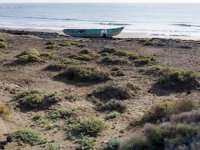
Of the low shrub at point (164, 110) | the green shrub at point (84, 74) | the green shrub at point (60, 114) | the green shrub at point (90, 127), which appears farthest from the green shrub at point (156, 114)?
the green shrub at point (84, 74)

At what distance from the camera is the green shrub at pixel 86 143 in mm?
9672

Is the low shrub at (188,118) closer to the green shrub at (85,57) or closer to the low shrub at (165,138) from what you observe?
the low shrub at (165,138)

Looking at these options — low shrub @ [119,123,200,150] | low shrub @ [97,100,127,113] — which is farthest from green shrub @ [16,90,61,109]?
low shrub @ [119,123,200,150]

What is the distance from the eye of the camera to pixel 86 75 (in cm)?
1741

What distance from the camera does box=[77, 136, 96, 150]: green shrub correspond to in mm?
9672

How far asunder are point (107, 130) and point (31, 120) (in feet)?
7.51

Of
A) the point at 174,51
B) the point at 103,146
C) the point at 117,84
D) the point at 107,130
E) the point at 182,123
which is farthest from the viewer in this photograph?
the point at 174,51

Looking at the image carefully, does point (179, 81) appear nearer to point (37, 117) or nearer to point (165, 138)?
point (37, 117)

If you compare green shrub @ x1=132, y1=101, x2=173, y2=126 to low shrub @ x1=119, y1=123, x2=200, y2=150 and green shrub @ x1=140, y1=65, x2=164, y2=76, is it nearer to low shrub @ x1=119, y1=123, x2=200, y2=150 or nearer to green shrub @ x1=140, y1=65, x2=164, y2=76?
low shrub @ x1=119, y1=123, x2=200, y2=150

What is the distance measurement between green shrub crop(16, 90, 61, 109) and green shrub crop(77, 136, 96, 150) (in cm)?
332

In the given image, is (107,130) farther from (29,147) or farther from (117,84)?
(117,84)

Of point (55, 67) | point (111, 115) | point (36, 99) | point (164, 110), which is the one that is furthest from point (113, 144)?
point (55, 67)

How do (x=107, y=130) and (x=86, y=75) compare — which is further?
(x=86, y=75)

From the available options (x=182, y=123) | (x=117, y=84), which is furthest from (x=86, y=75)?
(x=182, y=123)
